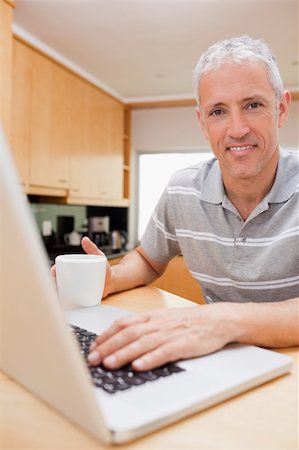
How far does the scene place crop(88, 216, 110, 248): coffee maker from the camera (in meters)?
4.99

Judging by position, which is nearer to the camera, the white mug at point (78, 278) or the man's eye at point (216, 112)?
the white mug at point (78, 278)

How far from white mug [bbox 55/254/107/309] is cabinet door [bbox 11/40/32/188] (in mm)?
2486

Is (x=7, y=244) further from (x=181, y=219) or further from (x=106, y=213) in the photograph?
(x=106, y=213)

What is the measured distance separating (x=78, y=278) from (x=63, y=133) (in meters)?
3.25

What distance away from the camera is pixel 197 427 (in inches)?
17.2

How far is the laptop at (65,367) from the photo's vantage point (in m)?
0.31

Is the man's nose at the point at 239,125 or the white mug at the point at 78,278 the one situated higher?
the man's nose at the point at 239,125

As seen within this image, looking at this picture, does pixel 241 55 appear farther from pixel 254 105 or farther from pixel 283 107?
pixel 283 107

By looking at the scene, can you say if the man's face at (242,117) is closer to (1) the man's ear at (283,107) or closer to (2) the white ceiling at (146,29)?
(1) the man's ear at (283,107)

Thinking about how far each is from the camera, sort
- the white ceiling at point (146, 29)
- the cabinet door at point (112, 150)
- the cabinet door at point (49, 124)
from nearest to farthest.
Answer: the white ceiling at point (146, 29) → the cabinet door at point (49, 124) → the cabinet door at point (112, 150)

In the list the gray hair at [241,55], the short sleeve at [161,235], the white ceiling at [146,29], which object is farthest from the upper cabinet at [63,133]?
the gray hair at [241,55]

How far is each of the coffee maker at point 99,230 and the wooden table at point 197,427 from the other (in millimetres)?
4469

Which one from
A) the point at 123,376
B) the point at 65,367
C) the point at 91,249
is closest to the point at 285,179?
the point at 91,249

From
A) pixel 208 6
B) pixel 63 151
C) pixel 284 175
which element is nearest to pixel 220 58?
pixel 284 175
